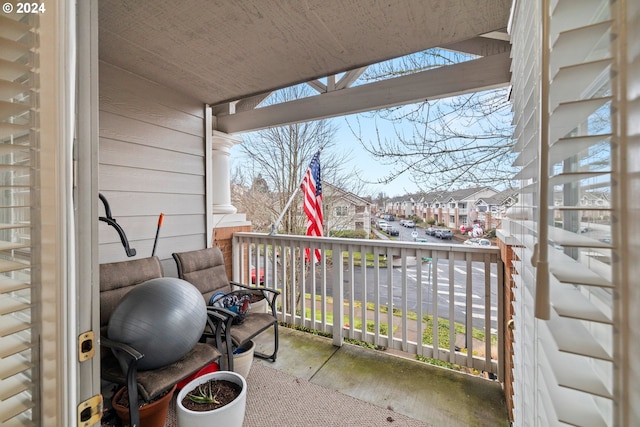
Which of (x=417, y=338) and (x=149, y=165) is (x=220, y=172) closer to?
(x=149, y=165)

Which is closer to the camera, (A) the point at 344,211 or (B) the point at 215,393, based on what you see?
(B) the point at 215,393

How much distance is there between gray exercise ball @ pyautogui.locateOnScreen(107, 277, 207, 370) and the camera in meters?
1.59

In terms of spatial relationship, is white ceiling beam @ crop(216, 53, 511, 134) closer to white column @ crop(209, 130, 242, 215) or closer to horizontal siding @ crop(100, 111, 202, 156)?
white column @ crop(209, 130, 242, 215)

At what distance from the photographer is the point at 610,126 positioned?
39cm

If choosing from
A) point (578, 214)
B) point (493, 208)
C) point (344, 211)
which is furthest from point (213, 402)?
point (344, 211)

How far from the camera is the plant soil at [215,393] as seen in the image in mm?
1491

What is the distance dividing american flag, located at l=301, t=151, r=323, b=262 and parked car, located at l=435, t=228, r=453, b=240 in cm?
138

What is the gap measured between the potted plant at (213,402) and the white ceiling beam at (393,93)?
2514 mm

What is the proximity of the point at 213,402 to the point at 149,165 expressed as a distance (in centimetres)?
215

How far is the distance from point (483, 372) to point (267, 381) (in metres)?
1.91

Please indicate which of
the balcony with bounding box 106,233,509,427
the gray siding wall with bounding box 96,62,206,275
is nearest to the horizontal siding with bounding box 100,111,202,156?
the gray siding wall with bounding box 96,62,206,275

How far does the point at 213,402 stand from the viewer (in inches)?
59.4

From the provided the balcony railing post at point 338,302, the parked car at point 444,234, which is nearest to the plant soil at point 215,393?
the balcony railing post at point 338,302

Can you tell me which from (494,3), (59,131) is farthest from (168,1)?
(494,3)
